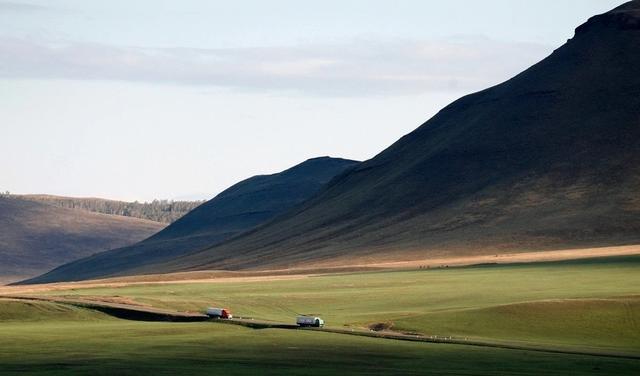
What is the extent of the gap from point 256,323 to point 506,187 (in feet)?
332

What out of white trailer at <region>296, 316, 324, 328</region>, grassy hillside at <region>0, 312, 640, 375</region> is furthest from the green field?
white trailer at <region>296, 316, 324, 328</region>

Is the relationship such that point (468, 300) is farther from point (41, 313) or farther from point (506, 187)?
point (506, 187)

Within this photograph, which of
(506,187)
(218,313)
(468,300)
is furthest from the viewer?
(506,187)

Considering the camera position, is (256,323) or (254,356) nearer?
(254,356)

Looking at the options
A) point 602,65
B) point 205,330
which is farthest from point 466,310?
point 602,65

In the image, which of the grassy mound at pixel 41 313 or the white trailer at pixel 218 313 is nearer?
the white trailer at pixel 218 313

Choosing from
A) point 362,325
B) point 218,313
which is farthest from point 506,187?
point 362,325

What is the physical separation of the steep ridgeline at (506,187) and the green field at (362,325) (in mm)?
43011

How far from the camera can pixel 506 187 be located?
16888 centimetres

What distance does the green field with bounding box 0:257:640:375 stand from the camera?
5666 cm

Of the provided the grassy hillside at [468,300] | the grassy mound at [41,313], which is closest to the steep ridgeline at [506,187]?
the grassy hillside at [468,300]

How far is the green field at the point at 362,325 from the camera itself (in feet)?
186

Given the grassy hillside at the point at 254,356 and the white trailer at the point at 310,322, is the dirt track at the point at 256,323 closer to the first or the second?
the white trailer at the point at 310,322

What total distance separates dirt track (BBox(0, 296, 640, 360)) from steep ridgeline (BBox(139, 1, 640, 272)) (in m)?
61.7
